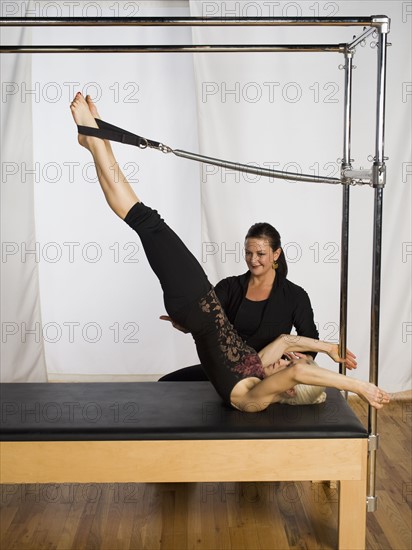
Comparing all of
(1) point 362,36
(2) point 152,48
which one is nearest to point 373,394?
(1) point 362,36

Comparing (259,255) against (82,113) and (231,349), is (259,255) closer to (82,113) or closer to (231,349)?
(231,349)

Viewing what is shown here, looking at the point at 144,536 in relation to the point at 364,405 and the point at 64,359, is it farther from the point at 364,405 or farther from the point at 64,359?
the point at 64,359

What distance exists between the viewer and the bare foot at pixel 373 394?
8.63ft

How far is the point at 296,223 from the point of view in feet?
15.9

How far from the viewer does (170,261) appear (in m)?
2.89

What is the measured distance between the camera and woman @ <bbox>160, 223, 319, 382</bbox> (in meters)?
3.47

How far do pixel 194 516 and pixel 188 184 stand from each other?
2.67 metres

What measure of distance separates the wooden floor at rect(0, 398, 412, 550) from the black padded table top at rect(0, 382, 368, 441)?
6.9 inches

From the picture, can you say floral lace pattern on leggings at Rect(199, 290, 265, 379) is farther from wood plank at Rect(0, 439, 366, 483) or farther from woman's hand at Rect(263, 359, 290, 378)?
wood plank at Rect(0, 439, 366, 483)

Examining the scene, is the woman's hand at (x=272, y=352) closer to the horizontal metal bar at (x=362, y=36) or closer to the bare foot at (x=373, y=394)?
the bare foot at (x=373, y=394)

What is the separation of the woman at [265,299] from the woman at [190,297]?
0.55 metres

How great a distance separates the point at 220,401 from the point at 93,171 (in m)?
2.59

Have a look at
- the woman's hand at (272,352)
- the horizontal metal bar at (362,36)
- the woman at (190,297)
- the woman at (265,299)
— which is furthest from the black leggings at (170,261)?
the horizontal metal bar at (362,36)

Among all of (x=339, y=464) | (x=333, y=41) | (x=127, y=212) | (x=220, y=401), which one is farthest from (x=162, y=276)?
(x=333, y=41)
